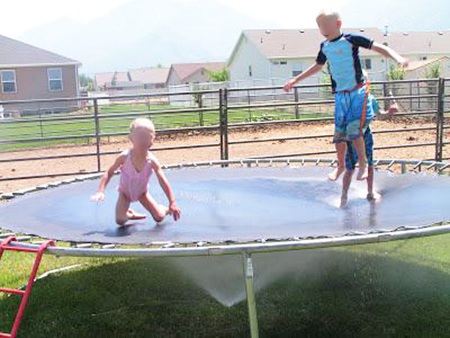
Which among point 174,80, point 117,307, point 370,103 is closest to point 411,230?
point 370,103

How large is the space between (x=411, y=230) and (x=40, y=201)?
8.47ft

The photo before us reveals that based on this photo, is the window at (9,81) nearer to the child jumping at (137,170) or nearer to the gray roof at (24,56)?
the gray roof at (24,56)

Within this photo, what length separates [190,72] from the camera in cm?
6506

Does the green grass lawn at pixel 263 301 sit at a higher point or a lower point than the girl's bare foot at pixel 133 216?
lower

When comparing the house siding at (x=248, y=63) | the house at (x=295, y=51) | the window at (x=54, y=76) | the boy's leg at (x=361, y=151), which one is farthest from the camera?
the house siding at (x=248, y=63)

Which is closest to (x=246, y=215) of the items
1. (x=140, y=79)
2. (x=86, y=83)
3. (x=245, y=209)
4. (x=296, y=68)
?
(x=245, y=209)

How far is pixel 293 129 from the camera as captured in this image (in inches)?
556

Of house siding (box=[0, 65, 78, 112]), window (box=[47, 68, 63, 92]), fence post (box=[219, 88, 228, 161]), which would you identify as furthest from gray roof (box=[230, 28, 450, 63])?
fence post (box=[219, 88, 228, 161])

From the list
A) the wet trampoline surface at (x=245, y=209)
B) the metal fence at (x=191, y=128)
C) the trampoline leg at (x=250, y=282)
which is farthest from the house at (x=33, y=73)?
the trampoline leg at (x=250, y=282)

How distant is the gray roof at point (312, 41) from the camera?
34.4 m

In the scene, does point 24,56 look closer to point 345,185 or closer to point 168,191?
point 345,185

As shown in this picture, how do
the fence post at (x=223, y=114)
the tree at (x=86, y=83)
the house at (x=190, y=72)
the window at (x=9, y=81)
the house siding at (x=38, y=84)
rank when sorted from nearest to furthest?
the fence post at (x=223, y=114), the window at (x=9, y=81), the house siding at (x=38, y=84), the house at (x=190, y=72), the tree at (x=86, y=83)

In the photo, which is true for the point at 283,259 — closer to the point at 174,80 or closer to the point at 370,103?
the point at 370,103

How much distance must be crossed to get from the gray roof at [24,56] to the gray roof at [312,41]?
1129 centimetres
